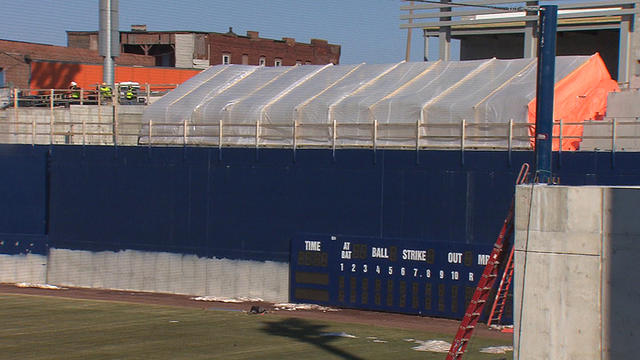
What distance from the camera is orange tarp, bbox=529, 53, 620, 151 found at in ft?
101

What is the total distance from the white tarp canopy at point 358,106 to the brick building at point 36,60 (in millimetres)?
15700

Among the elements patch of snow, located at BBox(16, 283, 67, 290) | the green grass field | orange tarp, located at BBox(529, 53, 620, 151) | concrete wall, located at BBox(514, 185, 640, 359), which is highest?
orange tarp, located at BBox(529, 53, 620, 151)

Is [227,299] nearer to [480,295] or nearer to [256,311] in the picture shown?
[256,311]

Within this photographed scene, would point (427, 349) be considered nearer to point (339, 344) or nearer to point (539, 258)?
point (339, 344)

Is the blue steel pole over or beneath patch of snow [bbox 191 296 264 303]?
over

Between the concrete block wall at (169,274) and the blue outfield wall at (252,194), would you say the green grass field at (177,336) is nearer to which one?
the concrete block wall at (169,274)

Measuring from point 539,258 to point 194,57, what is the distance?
5472cm

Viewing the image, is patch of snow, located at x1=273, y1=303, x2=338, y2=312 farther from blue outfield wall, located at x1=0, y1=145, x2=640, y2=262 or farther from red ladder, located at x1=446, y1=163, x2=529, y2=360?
red ladder, located at x1=446, y1=163, x2=529, y2=360

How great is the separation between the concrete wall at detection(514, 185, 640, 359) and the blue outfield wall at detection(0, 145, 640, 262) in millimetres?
9676

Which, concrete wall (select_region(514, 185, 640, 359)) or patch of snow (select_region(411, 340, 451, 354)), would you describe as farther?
patch of snow (select_region(411, 340, 451, 354))

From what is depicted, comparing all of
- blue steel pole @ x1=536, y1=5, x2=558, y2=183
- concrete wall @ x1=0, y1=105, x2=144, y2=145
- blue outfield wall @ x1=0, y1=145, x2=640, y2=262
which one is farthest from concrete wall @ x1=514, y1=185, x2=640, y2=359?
concrete wall @ x1=0, y1=105, x2=144, y2=145

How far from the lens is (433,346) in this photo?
24203 millimetres

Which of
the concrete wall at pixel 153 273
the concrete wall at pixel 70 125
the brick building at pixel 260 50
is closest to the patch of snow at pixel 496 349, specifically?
the concrete wall at pixel 153 273

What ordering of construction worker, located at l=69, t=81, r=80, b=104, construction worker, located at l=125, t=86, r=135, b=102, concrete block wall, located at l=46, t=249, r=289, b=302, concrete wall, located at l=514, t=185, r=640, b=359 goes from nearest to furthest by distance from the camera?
concrete wall, located at l=514, t=185, r=640, b=359, concrete block wall, located at l=46, t=249, r=289, b=302, construction worker, located at l=69, t=81, r=80, b=104, construction worker, located at l=125, t=86, r=135, b=102
